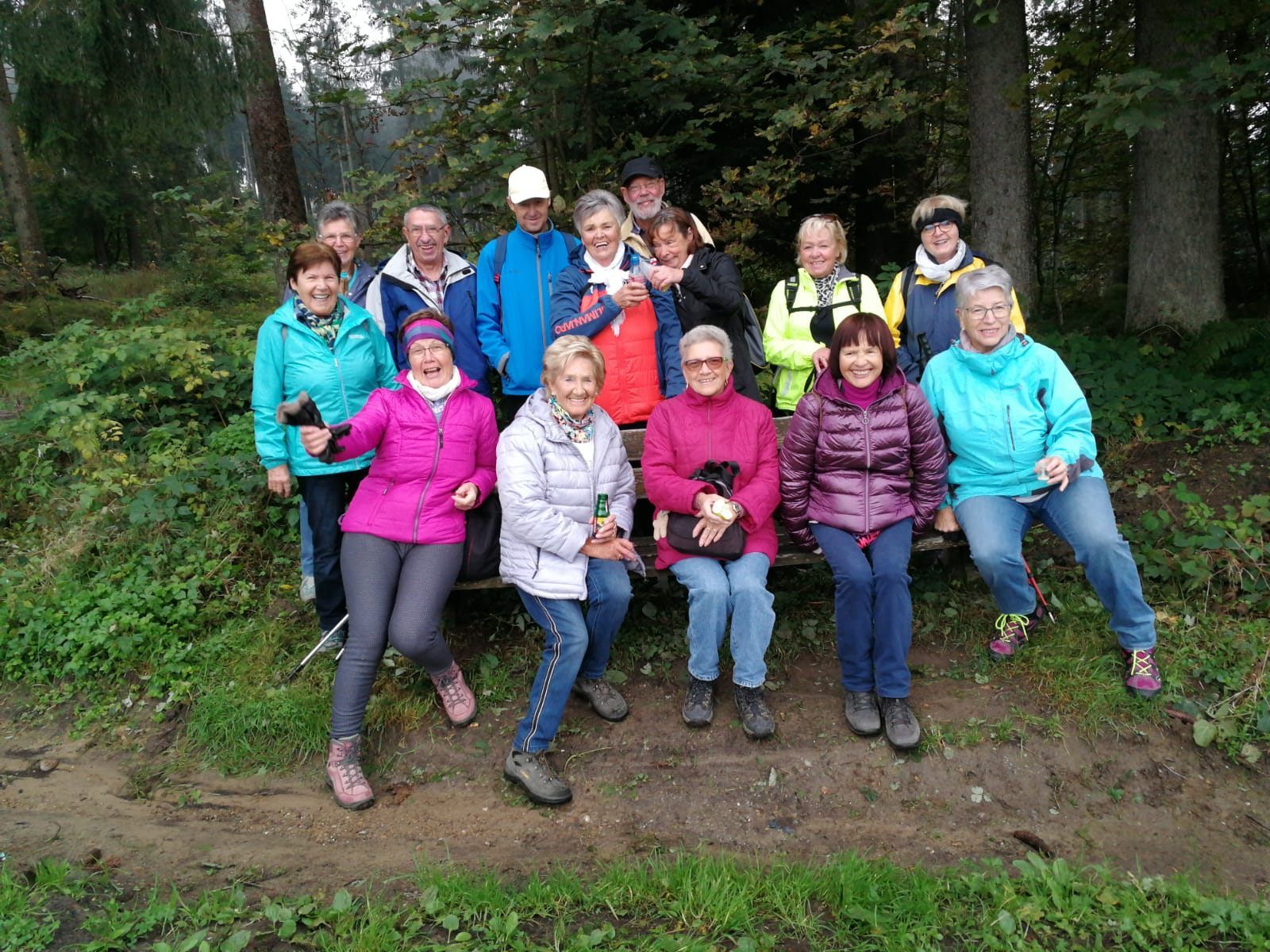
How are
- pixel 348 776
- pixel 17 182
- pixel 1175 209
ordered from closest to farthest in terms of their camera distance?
pixel 348 776 → pixel 1175 209 → pixel 17 182

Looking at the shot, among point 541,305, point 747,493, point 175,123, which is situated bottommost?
point 747,493

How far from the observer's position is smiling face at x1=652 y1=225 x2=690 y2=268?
4414mm

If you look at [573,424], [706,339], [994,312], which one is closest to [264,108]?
[573,424]

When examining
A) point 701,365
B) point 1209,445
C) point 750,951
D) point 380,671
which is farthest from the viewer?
point 1209,445

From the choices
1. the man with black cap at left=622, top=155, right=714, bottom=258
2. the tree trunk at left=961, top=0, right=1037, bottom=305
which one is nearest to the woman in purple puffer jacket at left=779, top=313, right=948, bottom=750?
the man with black cap at left=622, top=155, right=714, bottom=258

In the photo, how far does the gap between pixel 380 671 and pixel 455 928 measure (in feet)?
5.81

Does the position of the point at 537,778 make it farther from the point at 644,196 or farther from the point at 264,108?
the point at 264,108

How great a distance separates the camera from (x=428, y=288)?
4.70m

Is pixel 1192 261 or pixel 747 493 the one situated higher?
pixel 1192 261

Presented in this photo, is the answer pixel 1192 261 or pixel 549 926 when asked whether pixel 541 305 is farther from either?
pixel 1192 261

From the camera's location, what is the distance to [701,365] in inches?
154

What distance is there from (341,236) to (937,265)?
133 inches

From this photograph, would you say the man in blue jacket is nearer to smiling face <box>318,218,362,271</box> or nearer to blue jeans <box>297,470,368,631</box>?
smiling face <box>318,218,362,271</box>

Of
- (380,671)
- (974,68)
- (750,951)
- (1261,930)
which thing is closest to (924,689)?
(1261,930)
